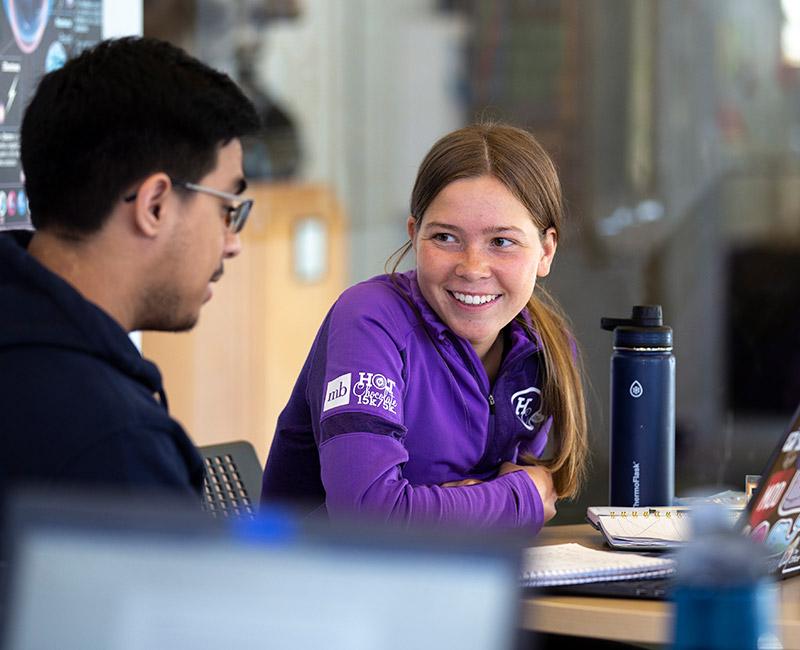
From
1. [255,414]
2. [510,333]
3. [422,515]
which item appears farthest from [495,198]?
[255,414]

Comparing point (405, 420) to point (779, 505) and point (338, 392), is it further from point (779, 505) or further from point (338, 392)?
point (779, 505)

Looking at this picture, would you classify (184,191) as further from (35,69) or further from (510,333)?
(35,69)

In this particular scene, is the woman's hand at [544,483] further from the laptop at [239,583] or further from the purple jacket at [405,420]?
the laptop at [239,583]

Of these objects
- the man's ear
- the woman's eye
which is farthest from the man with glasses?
the woman's eye

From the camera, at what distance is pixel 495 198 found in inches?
67.3

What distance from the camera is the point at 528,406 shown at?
1769mm

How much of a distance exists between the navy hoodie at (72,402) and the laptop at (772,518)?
0.45m

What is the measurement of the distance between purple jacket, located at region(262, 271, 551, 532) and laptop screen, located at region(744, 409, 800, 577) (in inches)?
14.0

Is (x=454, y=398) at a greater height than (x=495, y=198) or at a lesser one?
lesser

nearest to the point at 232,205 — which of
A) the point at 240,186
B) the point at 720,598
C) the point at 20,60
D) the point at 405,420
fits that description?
the point at 240,186

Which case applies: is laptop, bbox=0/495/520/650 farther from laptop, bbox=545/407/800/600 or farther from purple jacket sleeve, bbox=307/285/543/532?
purple jacket sleeve, bbox=307/285/543/532

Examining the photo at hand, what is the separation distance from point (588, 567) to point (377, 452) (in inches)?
13.2

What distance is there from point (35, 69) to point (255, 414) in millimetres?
2061

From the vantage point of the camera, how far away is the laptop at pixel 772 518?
1238 mm
